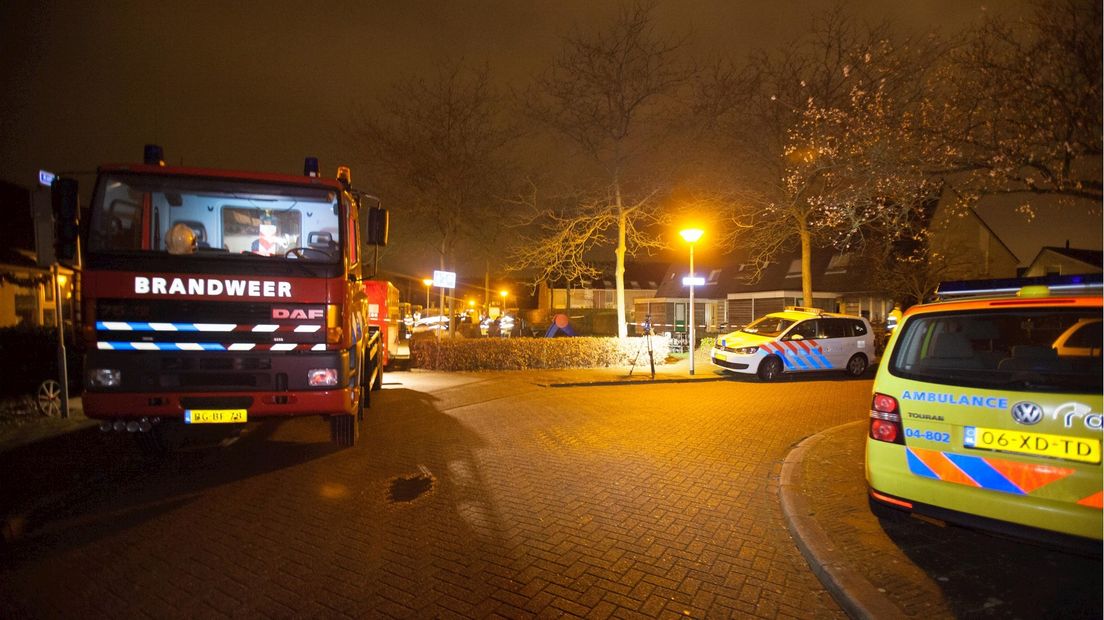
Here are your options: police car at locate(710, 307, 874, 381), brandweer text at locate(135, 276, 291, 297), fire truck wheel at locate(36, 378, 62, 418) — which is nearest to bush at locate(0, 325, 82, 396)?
fire truck wheel at locate(36, 378, 62, 418)

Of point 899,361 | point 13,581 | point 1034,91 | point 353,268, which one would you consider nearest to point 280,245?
point 353,268

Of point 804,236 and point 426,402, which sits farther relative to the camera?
point 804,236

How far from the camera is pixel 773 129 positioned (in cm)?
1725

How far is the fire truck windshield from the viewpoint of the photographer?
208 inches

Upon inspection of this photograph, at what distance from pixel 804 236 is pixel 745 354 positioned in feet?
22.6

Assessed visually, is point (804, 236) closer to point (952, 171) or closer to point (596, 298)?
point (952, 171)

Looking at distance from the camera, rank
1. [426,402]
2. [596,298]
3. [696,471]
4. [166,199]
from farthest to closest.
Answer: [596,298]
[426,402]
[696,471]
[166,199]

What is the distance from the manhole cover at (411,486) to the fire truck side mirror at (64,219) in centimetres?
368

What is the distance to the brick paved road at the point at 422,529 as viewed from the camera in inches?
133

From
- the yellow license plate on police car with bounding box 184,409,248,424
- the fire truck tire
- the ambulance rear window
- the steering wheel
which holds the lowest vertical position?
the fire truck tire

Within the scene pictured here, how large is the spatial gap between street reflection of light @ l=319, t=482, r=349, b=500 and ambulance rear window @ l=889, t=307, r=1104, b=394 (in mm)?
4745

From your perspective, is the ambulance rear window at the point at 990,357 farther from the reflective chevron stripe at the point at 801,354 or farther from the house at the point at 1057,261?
the house at the point at 1057,261

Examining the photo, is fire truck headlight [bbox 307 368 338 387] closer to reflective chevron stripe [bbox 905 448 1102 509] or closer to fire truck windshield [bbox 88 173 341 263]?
fire truck windshield [bbox 88 173 341 263]

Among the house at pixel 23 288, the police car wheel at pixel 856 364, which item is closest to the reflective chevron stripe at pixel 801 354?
the police car wheel at pixel 856 364
